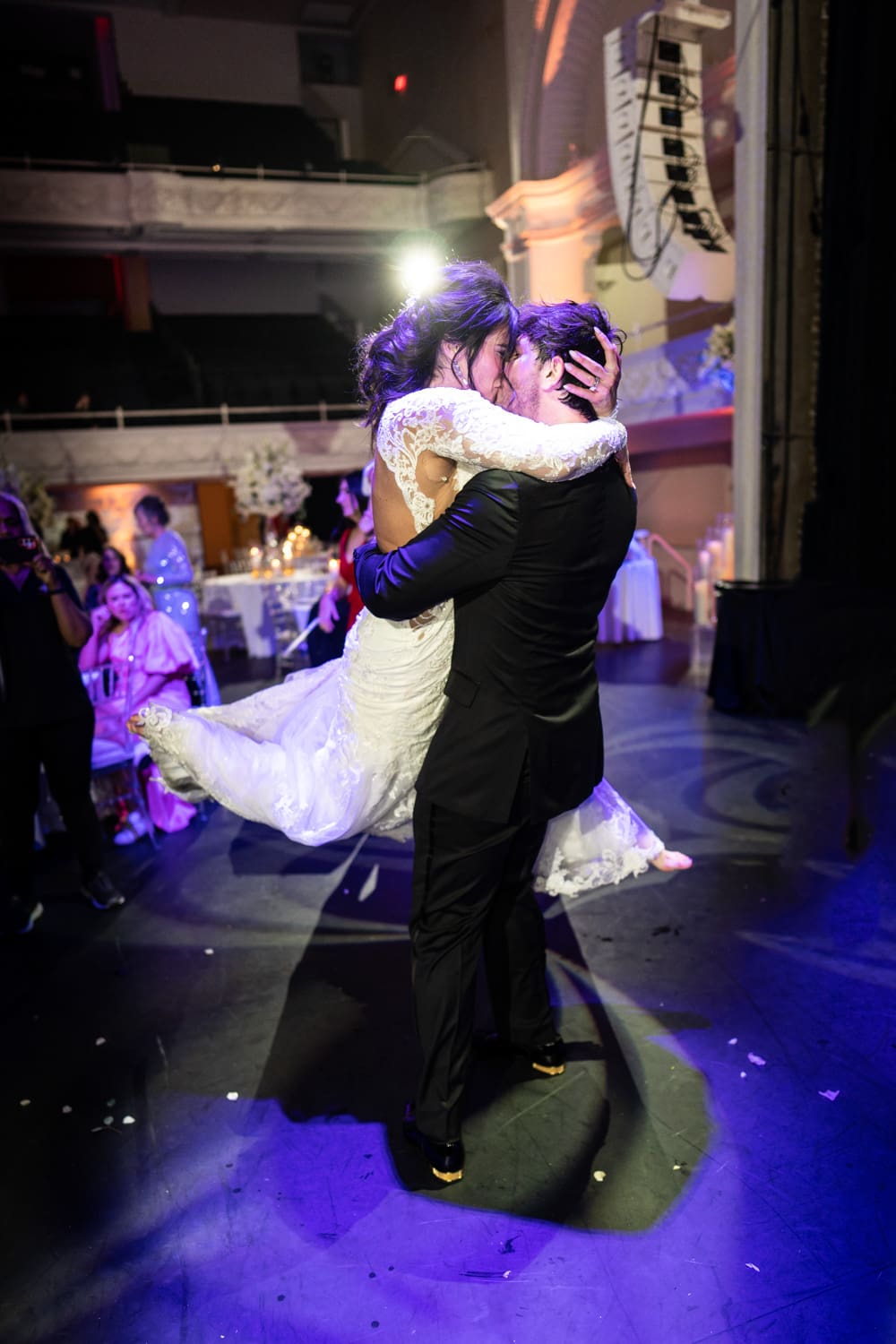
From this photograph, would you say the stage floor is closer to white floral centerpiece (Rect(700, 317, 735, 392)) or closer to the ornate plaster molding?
white floral centerpiece (Rect(700, 317, 735, 392))

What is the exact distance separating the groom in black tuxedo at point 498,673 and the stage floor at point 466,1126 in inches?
10.3

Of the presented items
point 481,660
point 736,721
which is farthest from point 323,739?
point 736,721

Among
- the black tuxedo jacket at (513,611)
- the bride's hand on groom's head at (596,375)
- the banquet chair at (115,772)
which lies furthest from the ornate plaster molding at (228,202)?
the black tuxedo jacket at (513,611)

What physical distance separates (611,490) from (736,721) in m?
4.08

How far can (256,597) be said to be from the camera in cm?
878

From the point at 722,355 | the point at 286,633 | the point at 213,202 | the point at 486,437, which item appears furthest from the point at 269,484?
the point at 486,437

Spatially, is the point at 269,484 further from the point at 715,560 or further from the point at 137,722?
the point at 137,722

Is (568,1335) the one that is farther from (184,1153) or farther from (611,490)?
(611,490)

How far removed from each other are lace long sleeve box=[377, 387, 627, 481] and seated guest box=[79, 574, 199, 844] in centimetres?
262

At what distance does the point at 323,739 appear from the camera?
2016mm

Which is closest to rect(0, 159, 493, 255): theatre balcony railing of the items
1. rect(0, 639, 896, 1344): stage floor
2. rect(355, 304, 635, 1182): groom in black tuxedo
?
rect(0, 639, 896, 1344): stage floor

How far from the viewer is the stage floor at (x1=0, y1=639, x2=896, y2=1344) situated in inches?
63.8

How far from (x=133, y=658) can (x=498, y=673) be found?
278 cm

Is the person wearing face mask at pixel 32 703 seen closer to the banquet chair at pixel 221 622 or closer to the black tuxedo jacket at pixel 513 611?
the black tuxedo jacket at pixel 513 611
